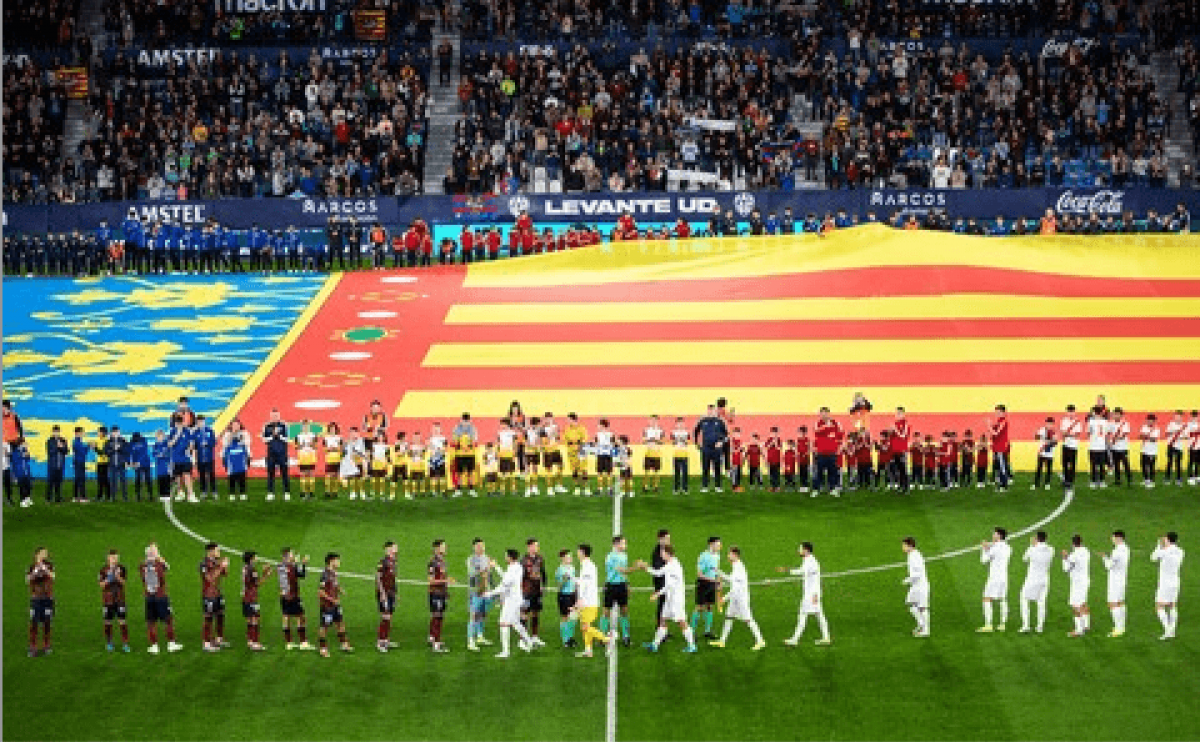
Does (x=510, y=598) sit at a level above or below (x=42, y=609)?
above

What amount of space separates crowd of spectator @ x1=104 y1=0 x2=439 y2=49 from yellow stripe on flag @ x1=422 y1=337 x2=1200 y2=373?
23.2m

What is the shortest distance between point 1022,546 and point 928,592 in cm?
431

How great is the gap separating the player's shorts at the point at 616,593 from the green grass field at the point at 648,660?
78cm

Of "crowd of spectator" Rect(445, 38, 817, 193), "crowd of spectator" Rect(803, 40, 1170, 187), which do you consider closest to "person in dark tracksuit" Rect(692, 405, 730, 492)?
"crowd of spectator" Rect(445, 38, 817, 193)

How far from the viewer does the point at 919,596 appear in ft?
91.1

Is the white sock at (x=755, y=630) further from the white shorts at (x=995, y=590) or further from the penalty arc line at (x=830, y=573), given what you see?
A: the white shorts at (x=995, y=590)

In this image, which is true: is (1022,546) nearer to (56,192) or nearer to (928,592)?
(928,592)

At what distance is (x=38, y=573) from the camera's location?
90.0 feet

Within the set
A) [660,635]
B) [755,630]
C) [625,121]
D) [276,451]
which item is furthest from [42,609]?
[625,121]

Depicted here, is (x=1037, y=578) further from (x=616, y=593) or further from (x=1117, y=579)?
(x=616, y=593)

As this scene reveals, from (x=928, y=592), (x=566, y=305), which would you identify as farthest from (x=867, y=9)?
(x=928, y=592)

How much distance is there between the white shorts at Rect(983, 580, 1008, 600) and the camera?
28.1 meters

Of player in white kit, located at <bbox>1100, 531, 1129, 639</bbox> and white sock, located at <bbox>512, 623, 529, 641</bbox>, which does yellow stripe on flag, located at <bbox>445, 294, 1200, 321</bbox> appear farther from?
white sock, located at <bbox>512, 623, 529, 641</bbox>

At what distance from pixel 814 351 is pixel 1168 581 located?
18.5 m
